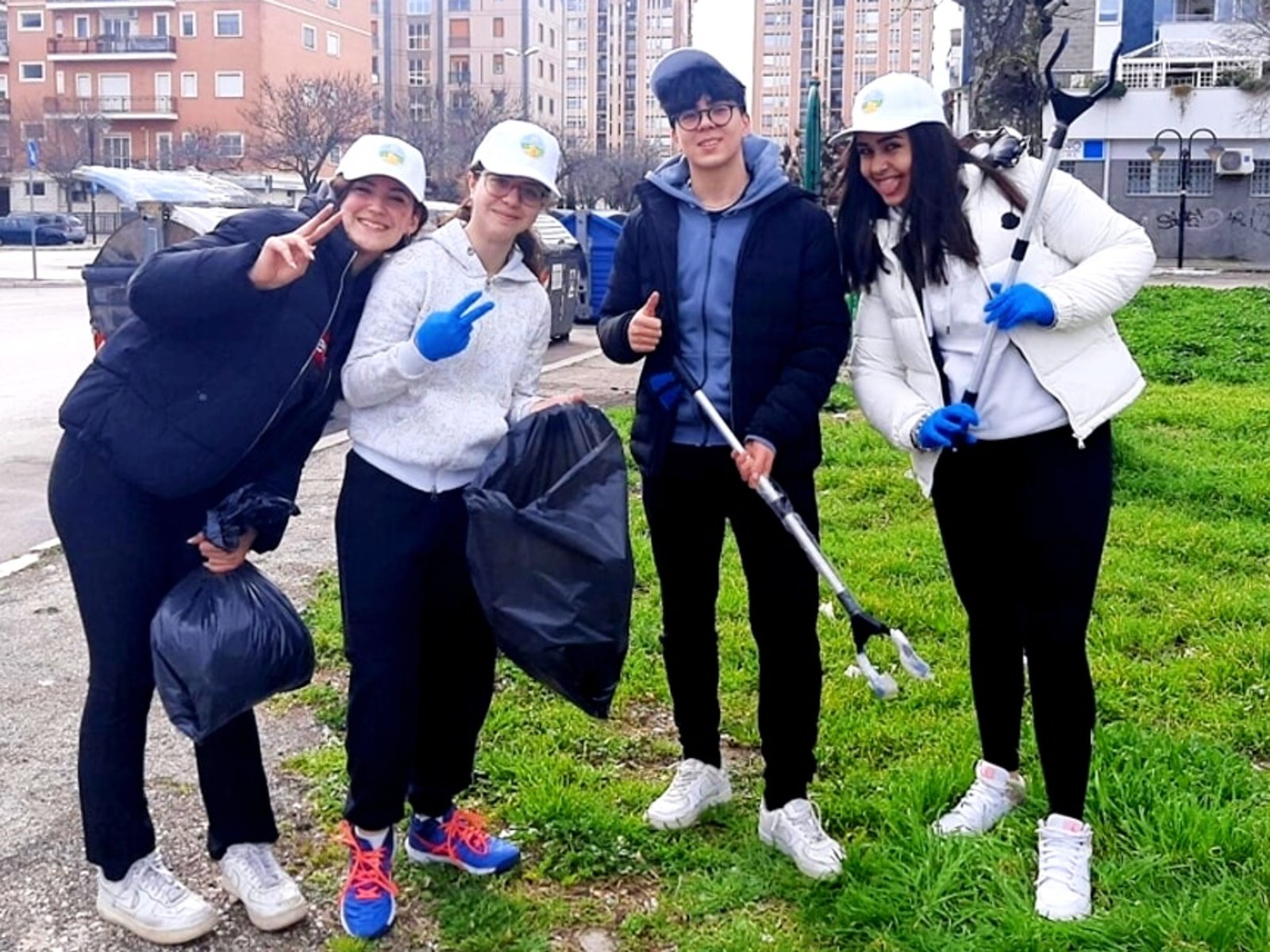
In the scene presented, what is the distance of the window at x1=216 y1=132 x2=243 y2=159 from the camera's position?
2621 inches

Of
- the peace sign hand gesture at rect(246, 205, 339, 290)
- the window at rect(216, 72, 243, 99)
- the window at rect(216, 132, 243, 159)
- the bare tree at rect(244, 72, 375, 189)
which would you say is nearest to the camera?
the peace sign hand gesture at rect(246, 205, 339, 290)

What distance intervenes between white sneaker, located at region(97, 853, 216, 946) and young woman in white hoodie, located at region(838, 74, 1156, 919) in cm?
194

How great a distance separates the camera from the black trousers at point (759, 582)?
3.46 meters

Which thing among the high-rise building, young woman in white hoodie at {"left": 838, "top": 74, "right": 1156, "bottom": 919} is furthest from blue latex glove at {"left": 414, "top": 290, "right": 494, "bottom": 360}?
the high-rise building

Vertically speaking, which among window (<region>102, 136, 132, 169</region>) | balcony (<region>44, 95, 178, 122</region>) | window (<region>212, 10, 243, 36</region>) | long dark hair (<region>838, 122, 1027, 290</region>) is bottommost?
long dark hair (<region>838, 122, 1027, 290</region>)

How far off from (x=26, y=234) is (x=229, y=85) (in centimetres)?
2231

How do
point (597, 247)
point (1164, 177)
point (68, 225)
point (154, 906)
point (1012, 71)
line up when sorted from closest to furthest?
point (154, 906)
point (1012, 71)
point (597, 247)
point (1164, 177)
point (68, 225)

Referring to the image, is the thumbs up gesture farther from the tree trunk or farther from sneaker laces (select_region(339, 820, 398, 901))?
the tree trunk

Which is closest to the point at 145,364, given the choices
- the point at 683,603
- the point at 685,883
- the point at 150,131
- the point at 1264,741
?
the point at 683,603

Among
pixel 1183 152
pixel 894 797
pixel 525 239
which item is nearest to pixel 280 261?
pixel 525 239

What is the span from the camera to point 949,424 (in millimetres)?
3182

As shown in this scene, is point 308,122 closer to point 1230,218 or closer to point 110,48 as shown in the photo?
point 110,48

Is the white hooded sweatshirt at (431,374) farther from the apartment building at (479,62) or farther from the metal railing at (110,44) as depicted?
the metal railing at (110,44)

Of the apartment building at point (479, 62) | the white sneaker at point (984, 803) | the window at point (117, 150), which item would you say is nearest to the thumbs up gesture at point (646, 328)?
the white sneaker at point (984, 803)
